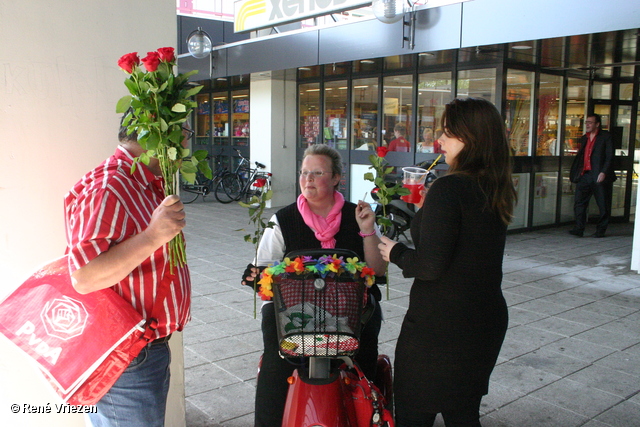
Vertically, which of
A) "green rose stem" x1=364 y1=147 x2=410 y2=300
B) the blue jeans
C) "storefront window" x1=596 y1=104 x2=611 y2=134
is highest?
"storefront window" x1=596 y1=104 x2=611 y2=134

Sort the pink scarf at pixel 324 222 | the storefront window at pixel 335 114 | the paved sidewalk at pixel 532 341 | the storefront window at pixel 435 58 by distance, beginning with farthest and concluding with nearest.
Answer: the storefront window at pixel 335 114, the storefront window at pixel 435 58, the paved sidewalk at pixel 532 341, the pink scarf at pixel 324 222

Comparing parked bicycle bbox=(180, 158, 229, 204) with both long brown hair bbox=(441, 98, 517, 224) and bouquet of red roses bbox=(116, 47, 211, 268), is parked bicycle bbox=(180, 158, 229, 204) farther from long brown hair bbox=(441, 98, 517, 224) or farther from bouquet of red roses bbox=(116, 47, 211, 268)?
bouquet of red roses bbox=(116, 47, 211, 268)

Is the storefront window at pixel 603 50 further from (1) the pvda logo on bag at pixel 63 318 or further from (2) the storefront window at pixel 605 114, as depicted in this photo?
(1) the pvda logo on bag at pixel 63 318

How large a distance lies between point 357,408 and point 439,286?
69cm

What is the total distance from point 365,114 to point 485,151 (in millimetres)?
9492

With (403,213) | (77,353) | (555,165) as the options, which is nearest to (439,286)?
(77,353)

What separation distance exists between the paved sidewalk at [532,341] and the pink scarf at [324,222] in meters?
1.23

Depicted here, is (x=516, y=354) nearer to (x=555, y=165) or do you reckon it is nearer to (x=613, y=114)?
(x=555, y=165)

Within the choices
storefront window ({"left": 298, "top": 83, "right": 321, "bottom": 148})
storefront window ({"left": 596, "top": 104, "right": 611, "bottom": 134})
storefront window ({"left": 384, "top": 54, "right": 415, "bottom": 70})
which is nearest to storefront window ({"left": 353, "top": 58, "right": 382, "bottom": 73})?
storefront window ({"left": 384, "top": 54, "right": 415, "bottom": 70})

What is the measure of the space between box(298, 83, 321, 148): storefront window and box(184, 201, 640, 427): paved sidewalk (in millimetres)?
5151

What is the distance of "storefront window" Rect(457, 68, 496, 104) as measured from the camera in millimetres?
9172

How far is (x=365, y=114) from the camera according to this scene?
1158 cm

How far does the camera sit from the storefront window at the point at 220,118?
15.9 metres

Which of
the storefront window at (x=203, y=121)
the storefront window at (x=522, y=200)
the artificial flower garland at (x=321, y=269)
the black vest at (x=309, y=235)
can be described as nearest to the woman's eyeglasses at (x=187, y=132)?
the artificial flower garland at (x=321, y=269)
